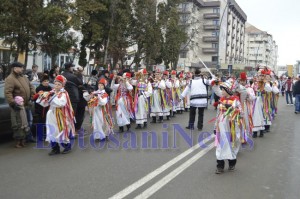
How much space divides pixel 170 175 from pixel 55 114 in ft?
9.24

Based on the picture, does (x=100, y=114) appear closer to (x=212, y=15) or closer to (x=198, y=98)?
(x=198, y=98)

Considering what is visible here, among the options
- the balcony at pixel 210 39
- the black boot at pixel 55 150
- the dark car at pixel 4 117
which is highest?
the balcony at pixel 210 39

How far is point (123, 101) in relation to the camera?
10.3 m

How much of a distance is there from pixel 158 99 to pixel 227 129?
6.37 metres

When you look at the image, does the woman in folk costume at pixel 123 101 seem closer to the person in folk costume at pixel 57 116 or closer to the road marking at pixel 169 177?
the person in folk costume at pixel 57 116

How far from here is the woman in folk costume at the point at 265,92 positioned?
9852 millimetres

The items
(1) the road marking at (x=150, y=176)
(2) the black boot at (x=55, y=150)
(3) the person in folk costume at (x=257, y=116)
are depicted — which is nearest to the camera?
(1) the road marking at (x=150, y=176)

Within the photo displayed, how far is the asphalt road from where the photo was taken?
5191 millimetres

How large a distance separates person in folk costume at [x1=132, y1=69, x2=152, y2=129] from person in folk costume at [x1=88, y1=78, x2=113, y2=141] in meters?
1.90

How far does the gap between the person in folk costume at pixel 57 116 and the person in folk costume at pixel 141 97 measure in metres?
3.46

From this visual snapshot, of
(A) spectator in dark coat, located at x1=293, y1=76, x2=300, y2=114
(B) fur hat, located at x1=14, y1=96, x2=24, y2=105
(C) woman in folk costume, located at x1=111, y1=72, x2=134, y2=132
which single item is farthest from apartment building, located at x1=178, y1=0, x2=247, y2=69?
(B) fur hat, located at x1=14, y1=96, x2=24, y2=105

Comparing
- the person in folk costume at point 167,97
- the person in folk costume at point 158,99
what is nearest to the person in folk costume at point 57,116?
the person in folk costume at point 158,99

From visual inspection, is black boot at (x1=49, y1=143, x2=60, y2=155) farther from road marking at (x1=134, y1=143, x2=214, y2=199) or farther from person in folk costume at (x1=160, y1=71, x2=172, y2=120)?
person in folk costume at (x1=160, y1=71, x2=172, y2=120)

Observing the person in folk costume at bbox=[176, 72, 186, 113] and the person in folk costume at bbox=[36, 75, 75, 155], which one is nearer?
the person in folk costume at bbox=[36, 75, 75, 155]
